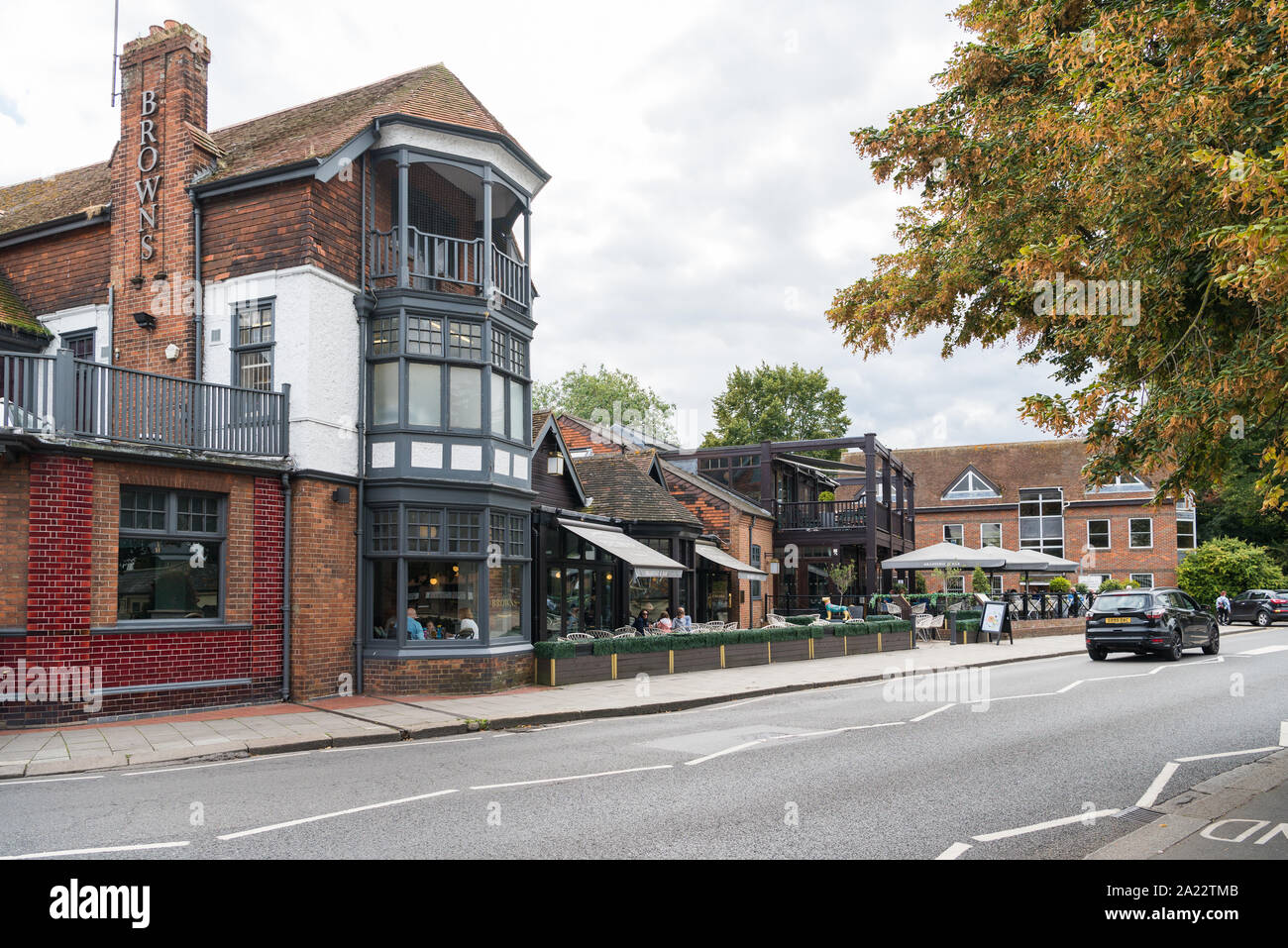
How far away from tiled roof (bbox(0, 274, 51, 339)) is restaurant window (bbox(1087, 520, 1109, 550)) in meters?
52.6

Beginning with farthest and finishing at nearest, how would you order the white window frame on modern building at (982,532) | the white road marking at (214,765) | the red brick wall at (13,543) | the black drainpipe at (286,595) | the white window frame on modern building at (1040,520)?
1. the white window frame on modern building at (982,532)
2. the white window frame on modern building at (1040,520)
3. the black drainpipe at (286,595)
4. the red brick wall at (13,543)
5. the white road marking at (214,765)

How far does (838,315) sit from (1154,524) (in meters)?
49.0

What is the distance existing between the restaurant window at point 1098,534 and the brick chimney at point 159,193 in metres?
51.4

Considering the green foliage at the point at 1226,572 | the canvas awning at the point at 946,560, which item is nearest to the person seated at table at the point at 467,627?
the canvas awning at the point at 946,560

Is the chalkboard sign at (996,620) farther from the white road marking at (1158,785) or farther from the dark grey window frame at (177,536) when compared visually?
the dark grey window frame at (177,536)

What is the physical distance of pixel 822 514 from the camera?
3447 centimetres

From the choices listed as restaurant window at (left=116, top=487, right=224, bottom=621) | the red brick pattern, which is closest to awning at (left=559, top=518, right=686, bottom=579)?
restaurant window at (left=116, top=487, right=224, bottom=621)

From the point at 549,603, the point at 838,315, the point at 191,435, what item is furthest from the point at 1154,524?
the point at 191,435

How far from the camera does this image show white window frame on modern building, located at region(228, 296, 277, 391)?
1494 cm

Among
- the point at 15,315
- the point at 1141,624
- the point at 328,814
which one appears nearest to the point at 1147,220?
the point at 328,814

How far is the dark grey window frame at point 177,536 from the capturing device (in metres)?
12.6

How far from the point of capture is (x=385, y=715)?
1274 cm

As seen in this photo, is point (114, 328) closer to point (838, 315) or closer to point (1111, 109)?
point (838, 315)

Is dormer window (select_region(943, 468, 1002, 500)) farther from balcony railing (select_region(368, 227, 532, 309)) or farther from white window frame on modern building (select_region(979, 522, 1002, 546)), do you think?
balcony railing (select_region(368, 227, 532, 309))
